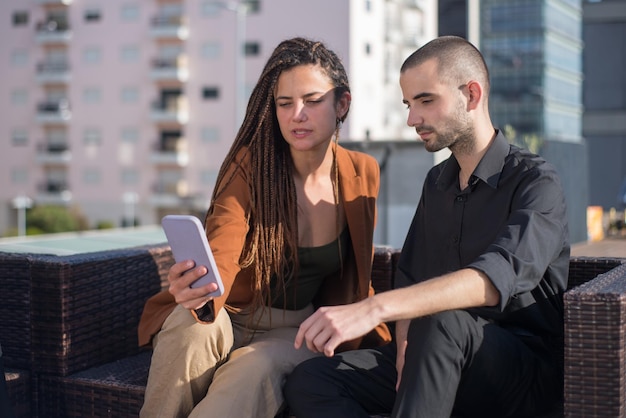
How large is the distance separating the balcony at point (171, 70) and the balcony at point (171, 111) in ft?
4.07

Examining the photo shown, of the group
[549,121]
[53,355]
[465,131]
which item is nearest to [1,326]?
[53,355]

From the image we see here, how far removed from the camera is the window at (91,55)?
177 ft

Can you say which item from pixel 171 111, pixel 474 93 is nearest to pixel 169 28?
pixel 171 111

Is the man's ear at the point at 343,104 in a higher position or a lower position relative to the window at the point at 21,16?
Answer: lower

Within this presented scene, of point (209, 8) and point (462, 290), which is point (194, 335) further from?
point (209, 8)

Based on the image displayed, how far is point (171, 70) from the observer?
2034 inches

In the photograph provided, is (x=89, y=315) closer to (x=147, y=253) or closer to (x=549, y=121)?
(x=147, y=253)

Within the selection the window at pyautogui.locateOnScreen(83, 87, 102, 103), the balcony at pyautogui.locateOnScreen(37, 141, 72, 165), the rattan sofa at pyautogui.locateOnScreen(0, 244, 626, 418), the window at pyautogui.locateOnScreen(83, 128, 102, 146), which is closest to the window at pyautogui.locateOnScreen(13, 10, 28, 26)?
the window at pyautogui.locateOnScreen(83, 87, 102, 103)

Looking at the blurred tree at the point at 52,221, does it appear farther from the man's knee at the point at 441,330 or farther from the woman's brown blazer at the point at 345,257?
the man's knee at the point at 441,330

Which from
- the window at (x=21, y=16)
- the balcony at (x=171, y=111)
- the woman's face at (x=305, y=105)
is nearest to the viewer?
the woman's face at (x=305, y=105)

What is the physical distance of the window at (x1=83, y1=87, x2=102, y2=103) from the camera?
53.9 m

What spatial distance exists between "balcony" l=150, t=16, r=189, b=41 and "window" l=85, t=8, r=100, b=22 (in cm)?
357

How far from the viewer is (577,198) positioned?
1491cm

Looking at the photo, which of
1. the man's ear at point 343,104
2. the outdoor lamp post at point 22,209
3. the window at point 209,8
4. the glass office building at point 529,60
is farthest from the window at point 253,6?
the man's ear at point 343,104
